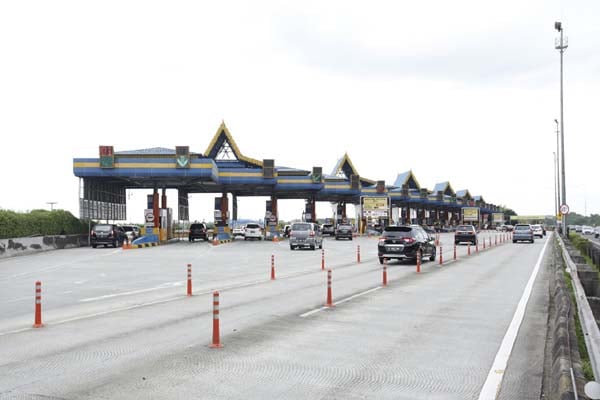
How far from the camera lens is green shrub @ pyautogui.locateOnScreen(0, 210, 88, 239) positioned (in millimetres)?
35769

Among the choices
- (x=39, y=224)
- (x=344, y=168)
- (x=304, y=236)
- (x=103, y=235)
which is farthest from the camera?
(x=344, y=168)

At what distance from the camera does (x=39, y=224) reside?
132ft

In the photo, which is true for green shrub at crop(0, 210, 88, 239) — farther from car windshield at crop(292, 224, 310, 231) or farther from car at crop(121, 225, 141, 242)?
car windshield at crop(292, 224, 310, 231)

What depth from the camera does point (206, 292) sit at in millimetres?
16578

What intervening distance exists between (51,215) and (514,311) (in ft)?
120

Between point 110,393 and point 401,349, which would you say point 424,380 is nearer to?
point 401,349

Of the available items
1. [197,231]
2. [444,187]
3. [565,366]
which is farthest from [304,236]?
[444,187]

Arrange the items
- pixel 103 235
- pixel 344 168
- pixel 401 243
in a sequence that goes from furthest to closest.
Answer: pixel 344 168
pixel 103 235
pixel 401 243

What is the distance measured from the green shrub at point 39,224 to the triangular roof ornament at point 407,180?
231ft

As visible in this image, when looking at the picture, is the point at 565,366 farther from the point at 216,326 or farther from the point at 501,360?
the point at 216,326

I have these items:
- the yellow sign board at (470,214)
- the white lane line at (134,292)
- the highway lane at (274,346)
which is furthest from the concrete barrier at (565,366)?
the yellow sign board at (470,214)

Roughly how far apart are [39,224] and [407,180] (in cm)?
7821

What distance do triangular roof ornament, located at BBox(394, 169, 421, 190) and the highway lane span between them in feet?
303

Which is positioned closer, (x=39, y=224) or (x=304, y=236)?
(x=39, y=224)
